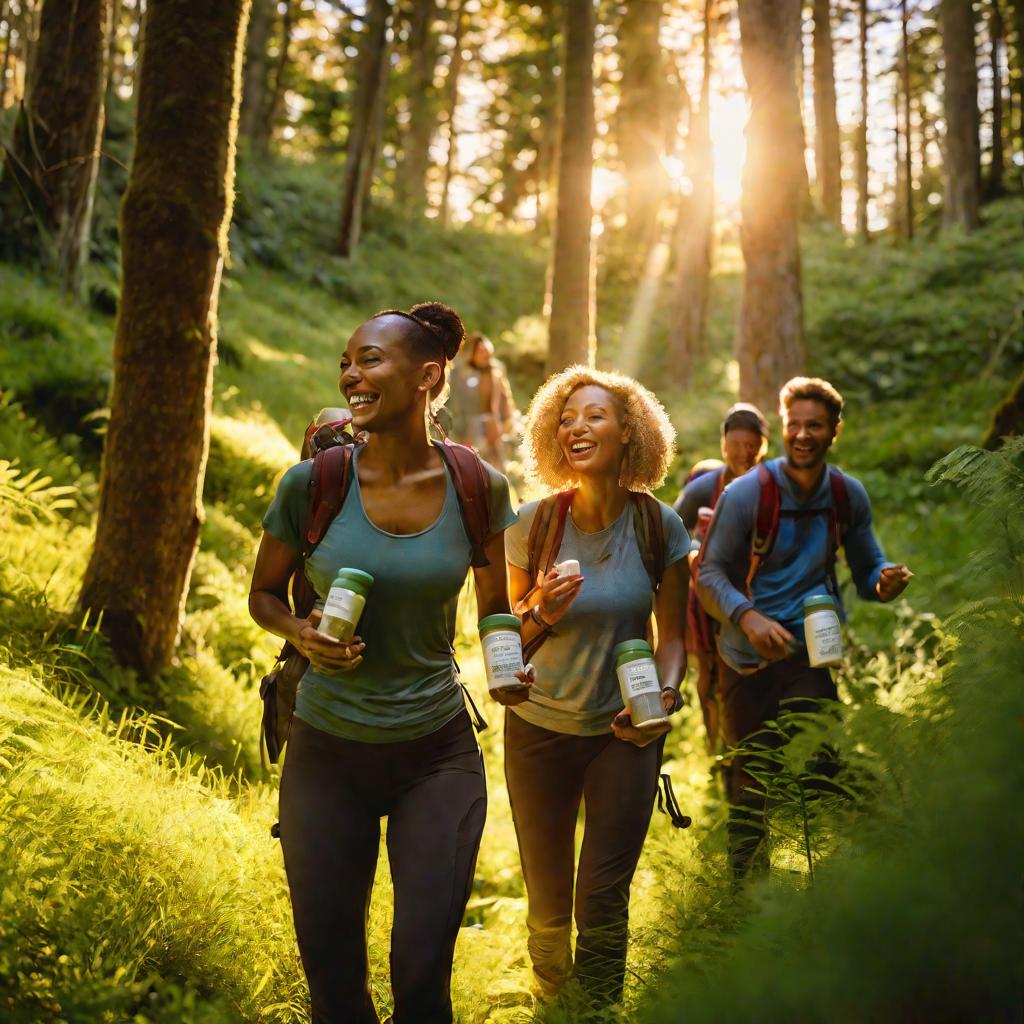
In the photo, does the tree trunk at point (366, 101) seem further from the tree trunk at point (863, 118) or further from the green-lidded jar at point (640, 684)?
the green-lidded jar at point (640, 684)

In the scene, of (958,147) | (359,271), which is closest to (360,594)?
(359,271)

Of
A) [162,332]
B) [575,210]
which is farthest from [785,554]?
[575,210]

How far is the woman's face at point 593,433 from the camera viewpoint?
14.3 feet

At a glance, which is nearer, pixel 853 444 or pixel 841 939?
pixel 841 939

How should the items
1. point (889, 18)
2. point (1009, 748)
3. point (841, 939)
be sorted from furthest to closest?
point (889, 18)
point (1009, 748)
point (841, 939)

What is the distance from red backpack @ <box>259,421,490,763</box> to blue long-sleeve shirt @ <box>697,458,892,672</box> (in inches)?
75.5

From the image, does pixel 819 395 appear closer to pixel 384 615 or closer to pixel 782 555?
pixel 782 555

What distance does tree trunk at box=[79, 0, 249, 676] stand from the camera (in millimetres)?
5797

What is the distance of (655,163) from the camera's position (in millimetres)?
33438

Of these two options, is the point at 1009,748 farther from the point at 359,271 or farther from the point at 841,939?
the point at 359,271

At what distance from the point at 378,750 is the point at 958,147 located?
28.0 metres

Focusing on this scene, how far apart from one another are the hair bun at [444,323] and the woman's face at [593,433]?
78 cm

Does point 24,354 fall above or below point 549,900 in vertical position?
above

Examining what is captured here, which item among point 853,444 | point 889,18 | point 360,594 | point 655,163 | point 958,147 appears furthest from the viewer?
point 889,18
